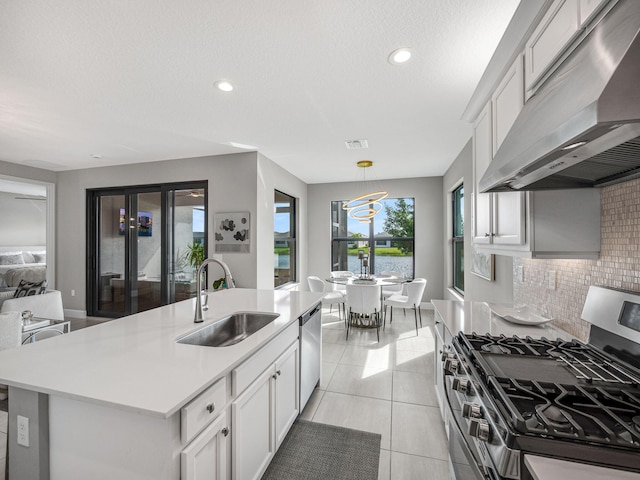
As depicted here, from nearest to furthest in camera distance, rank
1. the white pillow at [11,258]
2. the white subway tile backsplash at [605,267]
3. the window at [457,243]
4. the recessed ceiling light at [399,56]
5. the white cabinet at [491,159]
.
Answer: the white subway tile backsplash at [605,267]
the white cabinet at [491,159]
the recessed ceiling light at [399,56]
the window at [457,243]
the white pillow at [11,258]

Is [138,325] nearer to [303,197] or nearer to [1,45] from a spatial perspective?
[1,45]

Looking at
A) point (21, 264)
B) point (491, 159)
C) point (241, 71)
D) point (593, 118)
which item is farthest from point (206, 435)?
point (21, 264)

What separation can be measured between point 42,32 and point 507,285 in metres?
3.95

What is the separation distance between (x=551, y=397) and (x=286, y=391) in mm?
1430

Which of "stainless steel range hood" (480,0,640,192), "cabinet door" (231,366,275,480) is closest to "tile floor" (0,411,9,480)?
"cabinet door" (231,366,275,480)

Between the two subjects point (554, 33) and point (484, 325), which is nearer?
point (554, 33)

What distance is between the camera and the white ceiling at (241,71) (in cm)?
161

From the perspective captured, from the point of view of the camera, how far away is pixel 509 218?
65.5 inches

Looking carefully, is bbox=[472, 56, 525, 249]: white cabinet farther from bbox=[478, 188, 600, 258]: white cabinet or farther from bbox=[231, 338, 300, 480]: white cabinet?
bbox=[231, 338, 300, 480]: white cabinet

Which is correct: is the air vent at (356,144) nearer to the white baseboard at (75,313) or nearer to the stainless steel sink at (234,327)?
the stainless steel sink at (234,327)

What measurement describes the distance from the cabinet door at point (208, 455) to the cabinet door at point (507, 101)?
205 cm

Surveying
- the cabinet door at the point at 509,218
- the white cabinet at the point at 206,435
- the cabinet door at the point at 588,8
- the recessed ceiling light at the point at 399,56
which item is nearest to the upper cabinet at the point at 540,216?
the cabinet door at the point at 509,218

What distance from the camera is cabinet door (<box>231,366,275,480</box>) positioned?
1245mm

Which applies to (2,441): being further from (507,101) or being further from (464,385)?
(507,101)
